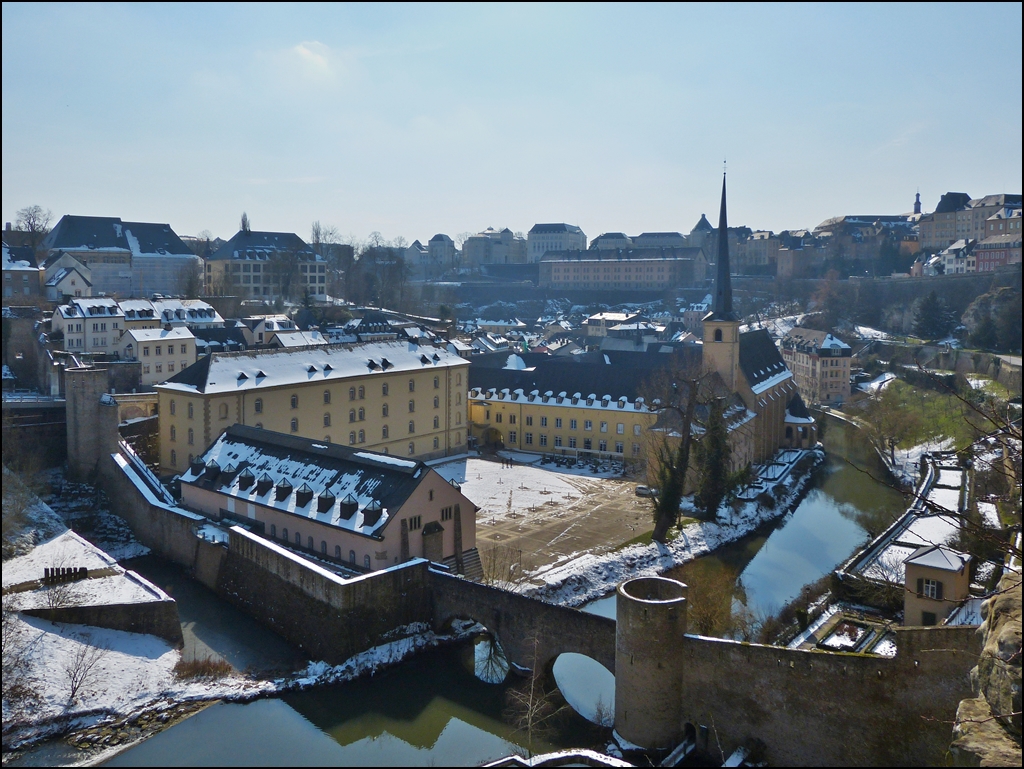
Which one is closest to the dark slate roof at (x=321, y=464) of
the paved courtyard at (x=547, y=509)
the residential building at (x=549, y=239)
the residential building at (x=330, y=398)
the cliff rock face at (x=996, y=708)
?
the residential building at (x=330, y=398)

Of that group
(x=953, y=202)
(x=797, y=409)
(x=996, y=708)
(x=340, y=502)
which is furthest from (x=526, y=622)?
(x=953, y=202)

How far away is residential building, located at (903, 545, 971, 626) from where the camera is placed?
749 inches

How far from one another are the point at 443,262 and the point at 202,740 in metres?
124

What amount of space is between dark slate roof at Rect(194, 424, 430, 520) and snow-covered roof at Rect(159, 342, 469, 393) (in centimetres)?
317

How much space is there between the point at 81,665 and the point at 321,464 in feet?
27.3

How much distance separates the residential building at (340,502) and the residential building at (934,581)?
1132cm

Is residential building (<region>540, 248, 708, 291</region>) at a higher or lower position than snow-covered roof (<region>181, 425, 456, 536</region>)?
higher

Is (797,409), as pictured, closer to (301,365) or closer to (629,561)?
(629,561)

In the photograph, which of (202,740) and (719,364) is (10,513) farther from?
(719,364)

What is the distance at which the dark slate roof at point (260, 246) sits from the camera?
66062mm

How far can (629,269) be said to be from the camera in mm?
106125

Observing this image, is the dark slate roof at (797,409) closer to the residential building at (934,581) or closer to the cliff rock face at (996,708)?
the residential building at (934,581)

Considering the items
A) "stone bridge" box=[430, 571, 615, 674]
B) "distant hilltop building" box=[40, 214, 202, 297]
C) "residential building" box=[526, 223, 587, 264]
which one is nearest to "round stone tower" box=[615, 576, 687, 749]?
"stone bridge" box=[430, 571, 615, 674]

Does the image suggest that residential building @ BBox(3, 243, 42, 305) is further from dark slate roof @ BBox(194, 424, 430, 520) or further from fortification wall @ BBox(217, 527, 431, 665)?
fortification wall @ BBox(217, 527, 431, 665)
